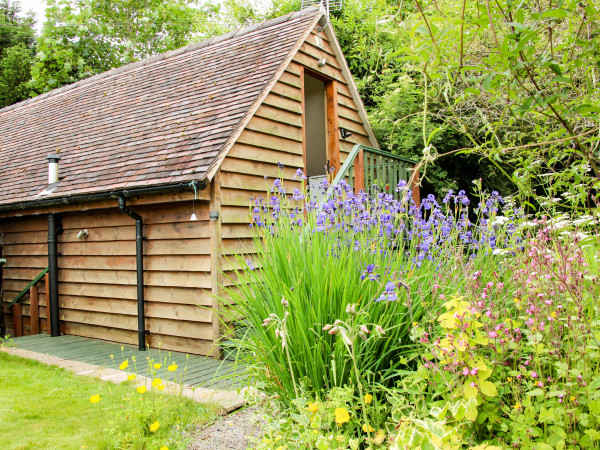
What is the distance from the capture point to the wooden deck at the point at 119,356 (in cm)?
409

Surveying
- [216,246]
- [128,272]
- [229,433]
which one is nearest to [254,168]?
[216,246]

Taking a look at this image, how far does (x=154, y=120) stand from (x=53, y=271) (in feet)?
8.97

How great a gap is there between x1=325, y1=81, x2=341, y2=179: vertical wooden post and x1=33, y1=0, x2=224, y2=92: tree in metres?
10.7

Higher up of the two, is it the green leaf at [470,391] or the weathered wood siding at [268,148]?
the weathered wood siding at [268,148]

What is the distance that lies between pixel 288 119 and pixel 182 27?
1636cm

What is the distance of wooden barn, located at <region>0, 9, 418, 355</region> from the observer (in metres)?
5.27

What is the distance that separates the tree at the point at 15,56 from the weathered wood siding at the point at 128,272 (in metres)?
14.1

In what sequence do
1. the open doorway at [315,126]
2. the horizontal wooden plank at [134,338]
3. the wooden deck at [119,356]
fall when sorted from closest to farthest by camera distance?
the wooden deck at [119,356]
the horizontal wooden plank at [134,338]
the open doorway at [315,126]

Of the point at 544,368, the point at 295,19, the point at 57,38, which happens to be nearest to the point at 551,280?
the point at 544,368

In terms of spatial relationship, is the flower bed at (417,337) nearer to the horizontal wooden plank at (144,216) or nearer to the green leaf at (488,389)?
the green leaf at (488,389)

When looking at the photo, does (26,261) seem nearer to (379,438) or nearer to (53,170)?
(53,170)

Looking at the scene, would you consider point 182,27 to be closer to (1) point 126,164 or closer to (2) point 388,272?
(1) point 126,164

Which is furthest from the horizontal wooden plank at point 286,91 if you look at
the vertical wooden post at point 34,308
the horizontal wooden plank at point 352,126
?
the vertical wooden post at point 34,308

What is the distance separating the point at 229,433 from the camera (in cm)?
261
